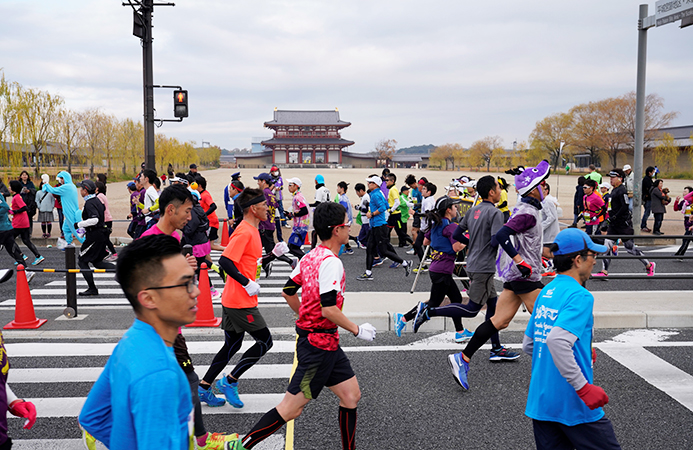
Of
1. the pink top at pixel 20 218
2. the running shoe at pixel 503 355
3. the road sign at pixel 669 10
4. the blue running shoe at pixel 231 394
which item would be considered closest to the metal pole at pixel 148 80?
the pink top at pixel 20 218

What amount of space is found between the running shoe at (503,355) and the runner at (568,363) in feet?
8.64

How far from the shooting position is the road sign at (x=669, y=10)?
1205 centimetres

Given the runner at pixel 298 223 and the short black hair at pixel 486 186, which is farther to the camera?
the runner at pixel 298 223

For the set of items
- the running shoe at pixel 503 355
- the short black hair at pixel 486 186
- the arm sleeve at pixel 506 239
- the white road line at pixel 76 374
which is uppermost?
the short black hair at pixel 486 186

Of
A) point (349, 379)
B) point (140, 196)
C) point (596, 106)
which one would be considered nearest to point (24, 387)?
point (349, 379)

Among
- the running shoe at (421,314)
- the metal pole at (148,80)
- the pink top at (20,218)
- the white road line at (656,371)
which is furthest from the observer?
the metal pole at (148,80)

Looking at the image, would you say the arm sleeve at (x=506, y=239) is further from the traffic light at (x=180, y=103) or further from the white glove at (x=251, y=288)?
the traffic light at (x=180, y=103)

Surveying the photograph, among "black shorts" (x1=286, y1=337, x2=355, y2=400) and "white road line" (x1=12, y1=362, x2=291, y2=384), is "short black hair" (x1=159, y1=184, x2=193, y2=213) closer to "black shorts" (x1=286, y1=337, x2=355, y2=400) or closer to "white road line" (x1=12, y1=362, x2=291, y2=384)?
"black shorts" (x1=286, y1=337, x2=355, y2=400)

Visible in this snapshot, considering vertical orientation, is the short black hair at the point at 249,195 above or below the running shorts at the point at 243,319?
above

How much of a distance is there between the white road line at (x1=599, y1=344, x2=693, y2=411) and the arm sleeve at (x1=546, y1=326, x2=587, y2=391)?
2.57 metres

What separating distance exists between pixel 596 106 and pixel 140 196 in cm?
5722

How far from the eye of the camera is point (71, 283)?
6.50m

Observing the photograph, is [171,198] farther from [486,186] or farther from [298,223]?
[298,223]

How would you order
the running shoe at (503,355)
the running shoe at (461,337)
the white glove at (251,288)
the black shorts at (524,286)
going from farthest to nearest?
the running shoe at (461,337)
the running shoe at (503,355)
the black shorts at (524,286)
the white glove at (251,288)
